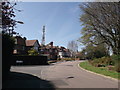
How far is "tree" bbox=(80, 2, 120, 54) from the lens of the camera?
70.5ft

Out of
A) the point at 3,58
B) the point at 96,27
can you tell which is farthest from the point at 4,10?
the point at 96,27

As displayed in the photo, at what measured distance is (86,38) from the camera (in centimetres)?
2678

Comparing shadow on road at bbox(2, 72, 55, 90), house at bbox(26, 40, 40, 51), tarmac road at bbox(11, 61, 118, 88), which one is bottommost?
tarmac road at bbox(11, 61, 118, 88)

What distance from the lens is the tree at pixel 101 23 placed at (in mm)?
21477

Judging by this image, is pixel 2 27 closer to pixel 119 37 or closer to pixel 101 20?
pixel 101 20

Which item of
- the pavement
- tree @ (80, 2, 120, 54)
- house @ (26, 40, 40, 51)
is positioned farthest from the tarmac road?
house @ (26, 40, 40, 51)

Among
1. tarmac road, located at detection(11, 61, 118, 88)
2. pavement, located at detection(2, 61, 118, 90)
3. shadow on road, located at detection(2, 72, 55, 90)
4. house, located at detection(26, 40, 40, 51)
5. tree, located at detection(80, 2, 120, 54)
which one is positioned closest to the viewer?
shadow on road, located at detection(2, 72, 55, 90)

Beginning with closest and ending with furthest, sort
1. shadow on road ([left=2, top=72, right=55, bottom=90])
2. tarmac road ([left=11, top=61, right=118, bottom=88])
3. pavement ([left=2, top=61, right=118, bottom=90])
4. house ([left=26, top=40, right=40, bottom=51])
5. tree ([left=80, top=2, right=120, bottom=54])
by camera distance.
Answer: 1. shadow on road ([left=2, top=72, right=55, bottom=90])
2. pavement ([left=2, top=61, right=118, bottom=90])
3. tarmac road ([left=11, top=61, right=118, bottom=88])
4. tree ([left=80, top=2, right=120, bottom=54])
5. house ([left=26, top=40, right=40, bottom=51])

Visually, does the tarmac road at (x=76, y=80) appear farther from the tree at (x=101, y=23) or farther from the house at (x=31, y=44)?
the house at (x=31, y=44)

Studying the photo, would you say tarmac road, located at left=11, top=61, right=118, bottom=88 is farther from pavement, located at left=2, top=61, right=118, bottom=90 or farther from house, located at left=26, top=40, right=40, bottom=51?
house, located at left=26, top=40, right=40, bottom=51

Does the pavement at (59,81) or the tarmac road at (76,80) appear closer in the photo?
the pavement at (59,81)

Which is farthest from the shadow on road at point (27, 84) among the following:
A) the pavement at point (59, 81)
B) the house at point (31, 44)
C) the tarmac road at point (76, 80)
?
the house at point (31, 44)

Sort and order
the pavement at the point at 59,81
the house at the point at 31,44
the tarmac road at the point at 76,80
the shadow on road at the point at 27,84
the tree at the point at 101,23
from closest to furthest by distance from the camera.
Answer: the shadow on road at the point at 27,84, the pavement at the point at 59,81, the tarmac road at the point at 76,80, the tree at the point at 101,23, the house at the point at 31,44

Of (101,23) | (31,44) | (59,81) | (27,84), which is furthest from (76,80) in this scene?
(31,44)
